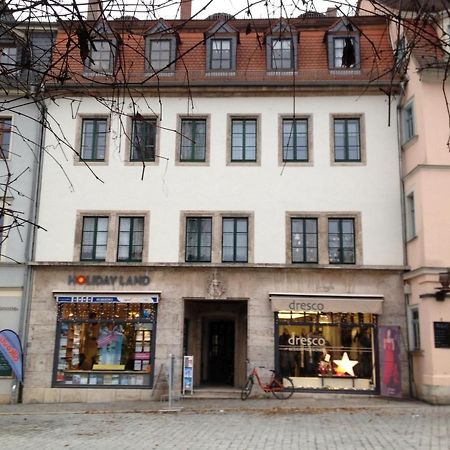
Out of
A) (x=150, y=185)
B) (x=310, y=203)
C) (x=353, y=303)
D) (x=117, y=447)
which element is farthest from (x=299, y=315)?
(x=117, y=447)

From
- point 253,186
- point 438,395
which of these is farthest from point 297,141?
point 438,395

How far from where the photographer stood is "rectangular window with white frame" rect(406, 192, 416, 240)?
19.2 meters

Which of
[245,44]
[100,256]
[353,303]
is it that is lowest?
[353,303]

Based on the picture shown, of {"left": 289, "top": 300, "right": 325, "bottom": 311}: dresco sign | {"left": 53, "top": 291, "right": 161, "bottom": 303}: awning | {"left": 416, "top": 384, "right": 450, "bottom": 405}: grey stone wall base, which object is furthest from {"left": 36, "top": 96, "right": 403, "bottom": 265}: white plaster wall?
{"left": 416, "top": 384, "right": 450, "bottom": 405}: grey stone wall base

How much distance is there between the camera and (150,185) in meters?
20.4

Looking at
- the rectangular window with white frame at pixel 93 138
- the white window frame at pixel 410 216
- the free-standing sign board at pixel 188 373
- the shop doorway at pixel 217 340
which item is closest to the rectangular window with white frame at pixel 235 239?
the shop doorway at pixel 217 340

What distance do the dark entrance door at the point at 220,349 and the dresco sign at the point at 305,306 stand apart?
3.68 meters

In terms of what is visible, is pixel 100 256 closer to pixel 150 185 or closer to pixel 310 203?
pixel 150 185

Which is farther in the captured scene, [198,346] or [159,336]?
[198,346]

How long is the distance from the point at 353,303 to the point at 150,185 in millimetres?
7505

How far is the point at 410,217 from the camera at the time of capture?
63.6ft

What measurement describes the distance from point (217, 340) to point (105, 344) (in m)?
4.47

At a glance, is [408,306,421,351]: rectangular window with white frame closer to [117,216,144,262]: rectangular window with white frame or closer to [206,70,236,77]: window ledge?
[117,216,144,262]: rectangular window with white frame

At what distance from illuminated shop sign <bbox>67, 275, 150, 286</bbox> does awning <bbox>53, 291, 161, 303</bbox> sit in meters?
0.33
